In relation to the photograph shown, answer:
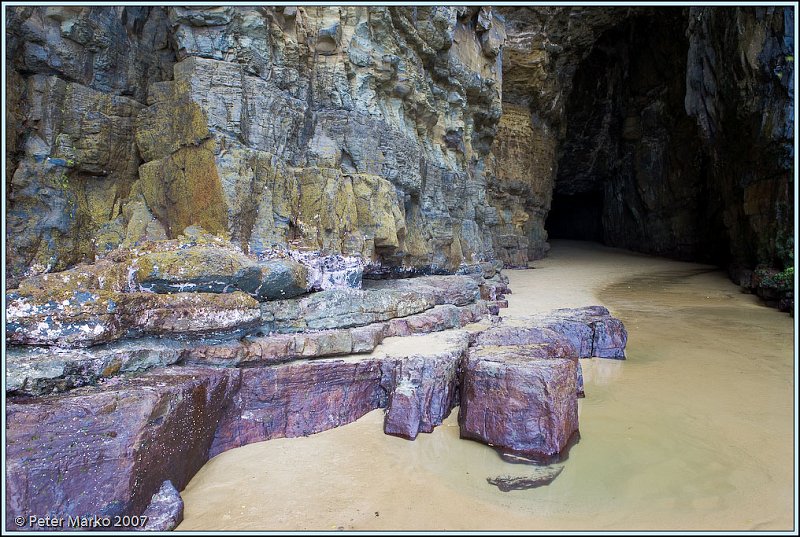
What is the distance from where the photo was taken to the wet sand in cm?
314

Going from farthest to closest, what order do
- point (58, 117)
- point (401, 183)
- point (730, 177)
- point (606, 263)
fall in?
1. point (606, 263)
2. point (730, 177)
3. point (401, 183)
4. point (58, 117)

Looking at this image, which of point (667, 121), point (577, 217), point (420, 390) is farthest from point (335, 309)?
point (577, 217)

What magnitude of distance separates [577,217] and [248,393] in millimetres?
27937

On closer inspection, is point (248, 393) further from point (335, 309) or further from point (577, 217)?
point (577, 217)

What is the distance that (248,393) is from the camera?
4125 mm

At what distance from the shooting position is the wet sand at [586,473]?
3137mm

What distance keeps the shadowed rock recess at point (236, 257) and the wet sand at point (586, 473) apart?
0.27 metres

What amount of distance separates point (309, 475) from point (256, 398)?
→ 3.08 ft

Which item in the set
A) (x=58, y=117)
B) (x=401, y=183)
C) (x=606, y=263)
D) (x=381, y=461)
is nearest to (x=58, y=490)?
(x=381, y=461)

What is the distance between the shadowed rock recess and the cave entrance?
17.2 m

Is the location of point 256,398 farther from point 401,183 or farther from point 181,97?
point 401,183

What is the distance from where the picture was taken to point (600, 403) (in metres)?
5.10

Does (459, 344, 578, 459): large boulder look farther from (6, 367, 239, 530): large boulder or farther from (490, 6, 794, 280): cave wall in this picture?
(490, 6, 794, 280): cave wall

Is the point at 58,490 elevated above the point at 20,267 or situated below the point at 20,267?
below
